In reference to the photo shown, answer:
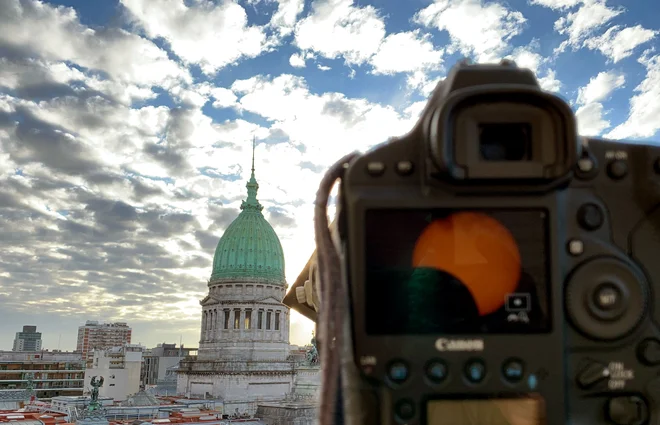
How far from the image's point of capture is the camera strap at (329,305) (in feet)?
5.57

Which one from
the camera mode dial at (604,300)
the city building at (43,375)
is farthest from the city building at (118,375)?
the camera mode dial at (604,300)

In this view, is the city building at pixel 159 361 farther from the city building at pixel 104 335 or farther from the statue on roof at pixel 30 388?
the city building at pixel 104 335

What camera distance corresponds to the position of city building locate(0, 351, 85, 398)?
6397 centimetres

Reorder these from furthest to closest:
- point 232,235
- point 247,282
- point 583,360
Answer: point 232,235
point 247,282
point 583,360

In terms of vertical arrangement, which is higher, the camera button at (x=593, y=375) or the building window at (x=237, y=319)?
the building window at (x=237, y=319)

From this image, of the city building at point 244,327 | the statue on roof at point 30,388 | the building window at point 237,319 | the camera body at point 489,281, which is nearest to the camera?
the camera body at point 489,281

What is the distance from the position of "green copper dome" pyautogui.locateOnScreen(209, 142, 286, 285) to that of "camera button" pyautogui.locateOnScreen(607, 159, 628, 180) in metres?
48.5

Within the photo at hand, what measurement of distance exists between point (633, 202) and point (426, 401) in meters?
0.83

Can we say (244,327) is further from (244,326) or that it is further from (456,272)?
(456,272)

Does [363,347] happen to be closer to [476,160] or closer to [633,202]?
[476,160]

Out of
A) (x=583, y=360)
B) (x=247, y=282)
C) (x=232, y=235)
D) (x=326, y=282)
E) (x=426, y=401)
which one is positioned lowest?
(x=426, y=401)

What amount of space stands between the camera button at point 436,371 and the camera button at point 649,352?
56 cm

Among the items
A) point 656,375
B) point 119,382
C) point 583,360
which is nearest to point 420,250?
point 583,360

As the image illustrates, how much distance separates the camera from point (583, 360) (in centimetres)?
170
